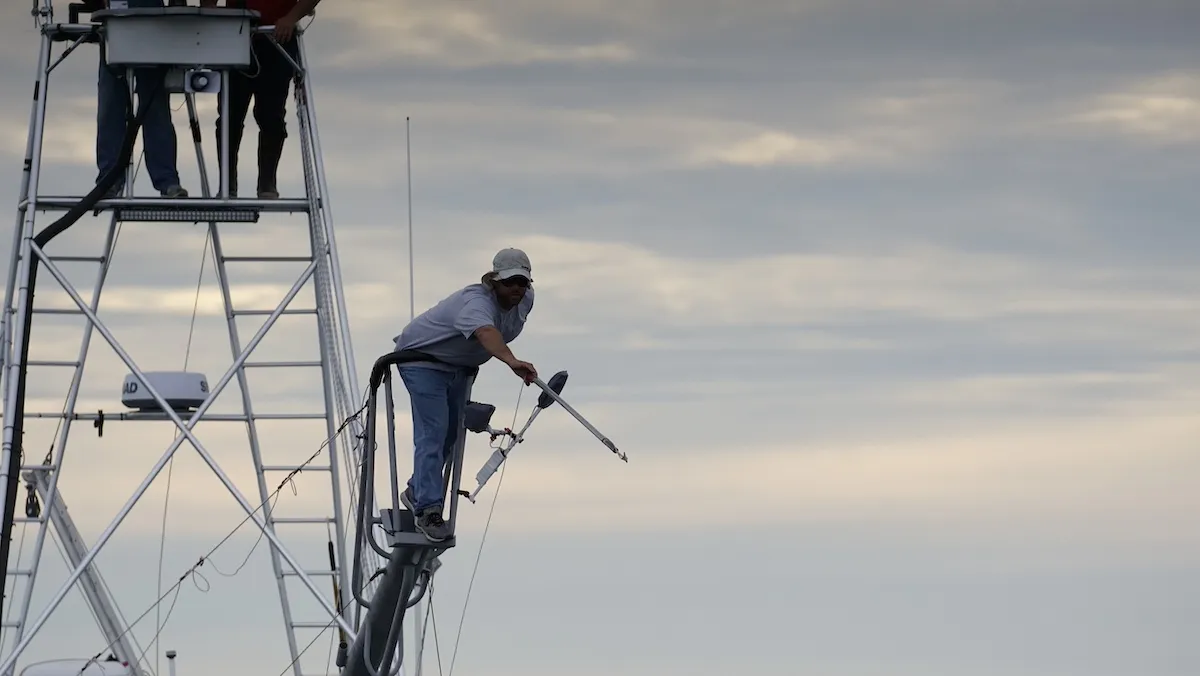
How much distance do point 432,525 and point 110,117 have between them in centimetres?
1146

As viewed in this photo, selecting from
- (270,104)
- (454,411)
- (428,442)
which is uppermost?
(270,104)

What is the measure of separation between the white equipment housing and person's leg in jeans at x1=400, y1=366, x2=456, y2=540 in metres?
10.6

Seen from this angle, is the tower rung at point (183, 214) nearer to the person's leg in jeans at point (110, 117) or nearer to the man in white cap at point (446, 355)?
the person's leg in jeans at point (110, 117)

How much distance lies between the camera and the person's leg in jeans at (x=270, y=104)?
107ft

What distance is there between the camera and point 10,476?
31766mm

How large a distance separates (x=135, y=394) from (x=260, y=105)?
4261 millimetres

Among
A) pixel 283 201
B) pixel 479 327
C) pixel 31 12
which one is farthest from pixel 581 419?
pixel 31 12

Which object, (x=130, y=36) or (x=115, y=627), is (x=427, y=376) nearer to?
(x=130, y=36)

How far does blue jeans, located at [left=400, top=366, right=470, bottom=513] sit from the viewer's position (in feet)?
75.6

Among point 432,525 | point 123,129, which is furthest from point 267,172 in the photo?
point 432,525

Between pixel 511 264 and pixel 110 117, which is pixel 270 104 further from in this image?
pixel 511 264

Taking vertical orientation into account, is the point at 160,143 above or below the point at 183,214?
above

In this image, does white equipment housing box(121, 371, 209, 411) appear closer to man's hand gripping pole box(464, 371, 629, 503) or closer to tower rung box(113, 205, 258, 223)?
tower rung box(113, 205, 258, 223)

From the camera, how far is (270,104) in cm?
3278
